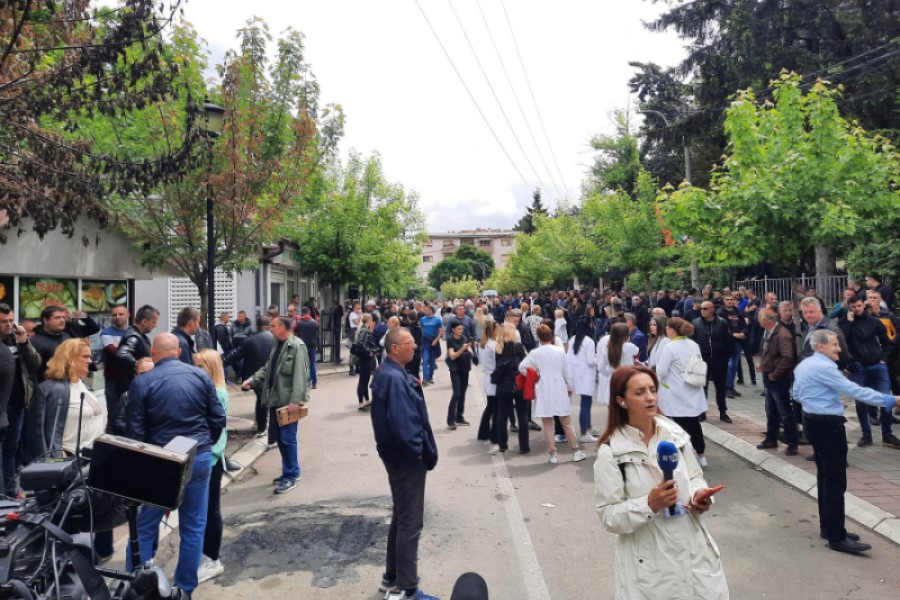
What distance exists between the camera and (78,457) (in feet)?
9.77

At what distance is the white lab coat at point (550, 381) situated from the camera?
26.4ft

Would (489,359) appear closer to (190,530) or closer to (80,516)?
(190,530)

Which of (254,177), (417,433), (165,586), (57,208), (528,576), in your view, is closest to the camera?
(165,586)

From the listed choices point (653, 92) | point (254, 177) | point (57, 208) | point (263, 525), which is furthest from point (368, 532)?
point (653, 92)

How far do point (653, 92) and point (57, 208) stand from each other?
69.8 feet

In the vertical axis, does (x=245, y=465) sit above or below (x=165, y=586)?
below

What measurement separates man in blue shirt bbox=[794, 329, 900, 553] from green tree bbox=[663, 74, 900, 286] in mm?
3577

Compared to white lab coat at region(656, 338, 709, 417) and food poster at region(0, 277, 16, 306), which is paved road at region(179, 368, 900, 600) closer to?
white lab coat at region(656, 338, 709, 417)

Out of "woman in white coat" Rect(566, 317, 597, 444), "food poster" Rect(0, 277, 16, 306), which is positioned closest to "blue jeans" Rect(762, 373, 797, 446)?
"woman in white coat" Rect(566, 317, 597, 444)

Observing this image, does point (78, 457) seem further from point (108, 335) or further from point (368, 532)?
point (108, 335)

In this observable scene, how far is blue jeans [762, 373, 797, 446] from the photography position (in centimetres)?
762

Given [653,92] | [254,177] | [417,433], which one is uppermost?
[653,92]

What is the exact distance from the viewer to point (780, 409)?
7.84 m

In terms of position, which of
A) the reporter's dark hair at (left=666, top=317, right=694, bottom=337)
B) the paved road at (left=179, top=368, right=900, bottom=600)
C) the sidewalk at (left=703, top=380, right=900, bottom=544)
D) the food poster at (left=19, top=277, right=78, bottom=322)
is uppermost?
the food poster at (left=19, top=277, right=78, bottom=322)
